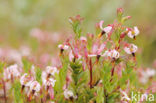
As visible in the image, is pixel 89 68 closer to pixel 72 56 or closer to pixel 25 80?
pixel 72 56

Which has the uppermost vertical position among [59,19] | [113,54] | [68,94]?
[59,19]

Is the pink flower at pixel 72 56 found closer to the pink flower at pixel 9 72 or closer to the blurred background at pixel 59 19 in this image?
the pink flower at pixel 9 72

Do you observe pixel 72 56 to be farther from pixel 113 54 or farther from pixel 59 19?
pixel 59 19

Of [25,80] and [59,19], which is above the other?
[59,19]

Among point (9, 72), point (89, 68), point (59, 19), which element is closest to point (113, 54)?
point (89, 68)

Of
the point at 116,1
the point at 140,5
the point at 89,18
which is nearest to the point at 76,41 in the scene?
the point at 89,18

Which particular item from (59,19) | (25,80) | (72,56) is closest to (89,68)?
(72,56)

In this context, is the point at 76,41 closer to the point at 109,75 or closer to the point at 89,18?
the point at 109,75

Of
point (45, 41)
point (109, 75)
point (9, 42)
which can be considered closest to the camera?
point (109, 75)

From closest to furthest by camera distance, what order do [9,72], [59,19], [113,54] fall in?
[113,54] → [9,72] → [59,19]

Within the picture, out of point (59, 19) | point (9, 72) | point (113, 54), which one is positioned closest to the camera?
point (113, 54)

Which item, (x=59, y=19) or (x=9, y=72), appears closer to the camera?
(x=9, y=72)
